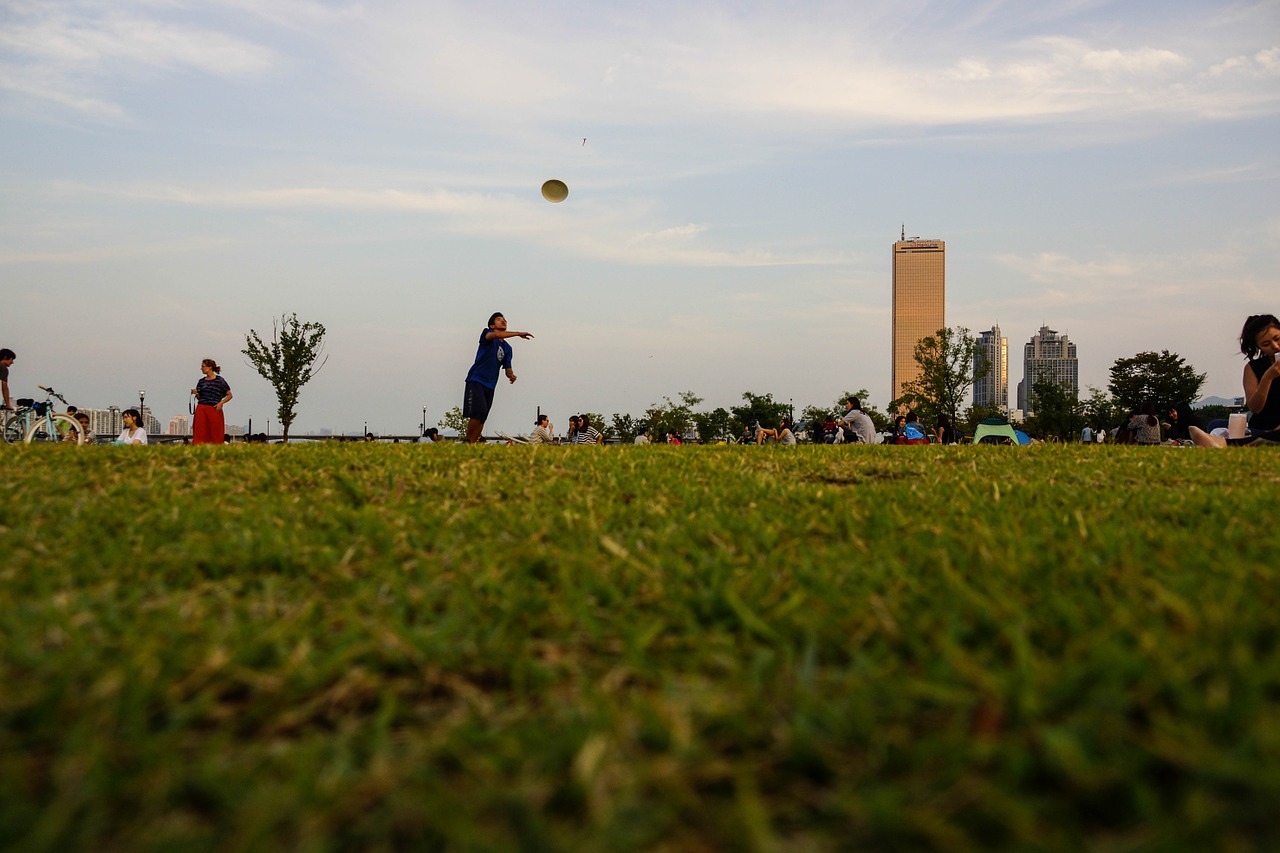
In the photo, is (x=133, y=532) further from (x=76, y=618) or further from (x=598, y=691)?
(x=598, y=691)

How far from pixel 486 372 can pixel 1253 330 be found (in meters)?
9.53

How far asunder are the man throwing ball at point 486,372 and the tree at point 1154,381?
69305 millimetres

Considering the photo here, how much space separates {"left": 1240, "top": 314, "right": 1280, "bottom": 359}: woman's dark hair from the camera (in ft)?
31.5

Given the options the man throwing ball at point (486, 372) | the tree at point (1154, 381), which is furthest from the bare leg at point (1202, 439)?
the tree at point (1154, 381)

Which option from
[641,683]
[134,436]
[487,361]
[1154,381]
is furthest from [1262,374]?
[1154,381]

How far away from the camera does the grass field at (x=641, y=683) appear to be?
152 centimetres

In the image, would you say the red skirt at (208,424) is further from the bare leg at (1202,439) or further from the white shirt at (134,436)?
the bare leg at (1202,439)

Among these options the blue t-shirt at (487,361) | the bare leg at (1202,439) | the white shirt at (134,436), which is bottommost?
the white shirt at (134,436)

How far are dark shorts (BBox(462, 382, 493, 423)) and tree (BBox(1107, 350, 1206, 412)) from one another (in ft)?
228

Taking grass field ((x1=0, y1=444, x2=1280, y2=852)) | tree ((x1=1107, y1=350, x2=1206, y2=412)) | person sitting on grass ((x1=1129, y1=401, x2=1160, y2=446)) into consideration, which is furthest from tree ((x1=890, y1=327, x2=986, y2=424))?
grass field ((x1=0, y1=444, x2=1280, y2=852))

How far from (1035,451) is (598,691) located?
763 cm

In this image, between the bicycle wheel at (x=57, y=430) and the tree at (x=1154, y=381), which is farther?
the tree at (x=1154, y=381)

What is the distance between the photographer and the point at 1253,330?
9758mm

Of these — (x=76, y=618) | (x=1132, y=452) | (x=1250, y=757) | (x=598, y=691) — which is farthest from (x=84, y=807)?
(x=1132, y=452)
